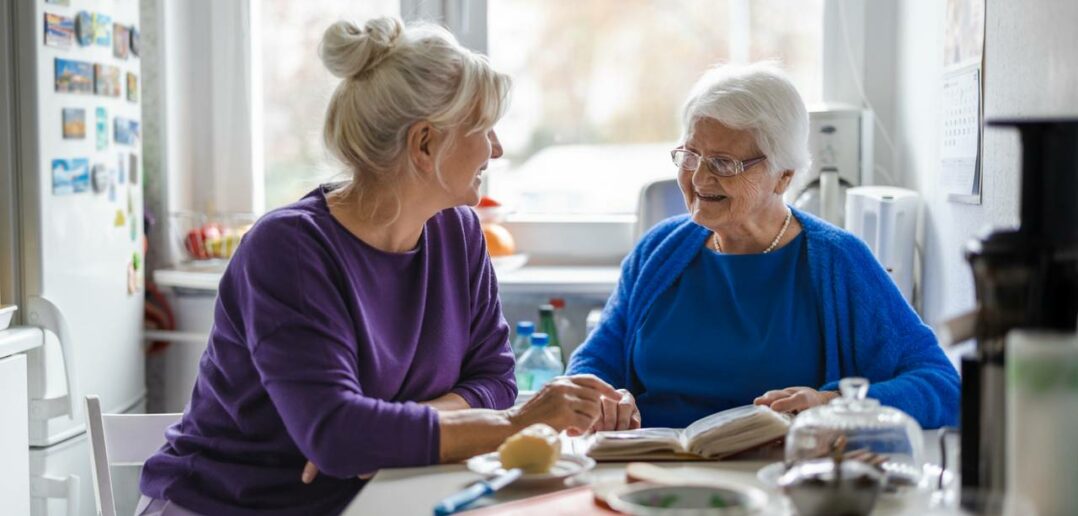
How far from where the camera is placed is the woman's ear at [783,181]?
1980mm

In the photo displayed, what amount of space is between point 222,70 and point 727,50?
48.8 inches

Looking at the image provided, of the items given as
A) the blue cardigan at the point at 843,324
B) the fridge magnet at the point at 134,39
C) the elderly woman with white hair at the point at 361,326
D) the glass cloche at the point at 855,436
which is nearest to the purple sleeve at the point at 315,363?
the elderly woman with white hair at the point at 361,326

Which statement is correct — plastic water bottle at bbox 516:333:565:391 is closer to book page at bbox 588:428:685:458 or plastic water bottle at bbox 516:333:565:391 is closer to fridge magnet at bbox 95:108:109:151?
fridge magnet at bbox 95:108:109:151

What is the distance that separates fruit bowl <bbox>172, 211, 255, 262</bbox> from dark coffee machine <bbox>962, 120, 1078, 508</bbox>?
7.44 ft

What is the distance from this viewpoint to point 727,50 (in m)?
3.04

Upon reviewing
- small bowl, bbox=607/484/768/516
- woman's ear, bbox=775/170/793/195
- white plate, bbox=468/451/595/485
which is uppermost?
woman's ear, bbox=775/170/793/195

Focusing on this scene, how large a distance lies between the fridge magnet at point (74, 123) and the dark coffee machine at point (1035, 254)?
1969 mm

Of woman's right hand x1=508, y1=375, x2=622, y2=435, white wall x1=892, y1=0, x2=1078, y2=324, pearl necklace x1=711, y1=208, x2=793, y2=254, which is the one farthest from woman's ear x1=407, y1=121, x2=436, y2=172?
white wall x1=892, y1=0, x2=1078, y2=324

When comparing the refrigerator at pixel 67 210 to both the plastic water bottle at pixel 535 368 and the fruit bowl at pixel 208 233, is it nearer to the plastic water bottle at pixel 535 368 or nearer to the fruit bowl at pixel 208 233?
the fruit bowl at pixel 208 233

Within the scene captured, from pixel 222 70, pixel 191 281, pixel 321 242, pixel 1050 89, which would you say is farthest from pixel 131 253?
pixel 1050 89

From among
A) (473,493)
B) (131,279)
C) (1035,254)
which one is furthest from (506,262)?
(1035,254)

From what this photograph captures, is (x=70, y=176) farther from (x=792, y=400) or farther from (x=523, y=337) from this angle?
(x=792, y=400)

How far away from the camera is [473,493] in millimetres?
1195

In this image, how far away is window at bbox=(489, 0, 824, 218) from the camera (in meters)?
3.01
